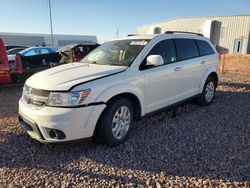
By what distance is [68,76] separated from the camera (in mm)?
4090

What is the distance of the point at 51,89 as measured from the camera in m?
3.74

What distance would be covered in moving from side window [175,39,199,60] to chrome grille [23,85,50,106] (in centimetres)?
299

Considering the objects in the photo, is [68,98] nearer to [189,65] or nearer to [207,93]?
[189,65]

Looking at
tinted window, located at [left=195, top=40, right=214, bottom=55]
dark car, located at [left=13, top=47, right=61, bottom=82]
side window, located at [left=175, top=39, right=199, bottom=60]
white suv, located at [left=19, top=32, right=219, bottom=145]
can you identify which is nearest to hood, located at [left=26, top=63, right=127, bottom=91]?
white suv, located at [left=19, top=32, right=219, bottom=145]

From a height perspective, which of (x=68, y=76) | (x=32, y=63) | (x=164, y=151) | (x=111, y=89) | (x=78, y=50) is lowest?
(x=164, y=151)

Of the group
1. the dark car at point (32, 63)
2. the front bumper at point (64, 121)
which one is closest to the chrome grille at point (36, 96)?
the front bumper at point (64, 121)

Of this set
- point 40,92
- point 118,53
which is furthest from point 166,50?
point 40,92

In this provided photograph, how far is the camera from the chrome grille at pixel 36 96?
12.5 ft

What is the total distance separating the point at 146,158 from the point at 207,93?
3.50 metres

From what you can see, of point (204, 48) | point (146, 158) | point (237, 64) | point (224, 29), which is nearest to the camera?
point (146, 158)

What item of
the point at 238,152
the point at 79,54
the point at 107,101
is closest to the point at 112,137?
the point at 107,101

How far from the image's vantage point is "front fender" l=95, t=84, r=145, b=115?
12.8 ft

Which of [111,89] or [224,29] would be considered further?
[224,29]

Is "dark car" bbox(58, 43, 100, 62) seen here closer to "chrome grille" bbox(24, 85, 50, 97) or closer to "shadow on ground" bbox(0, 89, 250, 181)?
"shadow on ground" bbox(0, 89, 250, 181)
